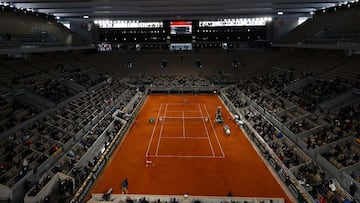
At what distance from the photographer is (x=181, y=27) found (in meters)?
43.9

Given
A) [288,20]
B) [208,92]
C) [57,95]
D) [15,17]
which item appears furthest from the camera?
[288,20]

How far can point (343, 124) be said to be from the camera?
18609mm

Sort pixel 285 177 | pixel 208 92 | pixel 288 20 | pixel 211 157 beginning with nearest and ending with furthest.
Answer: pixel 285 177 < pixel 211 157 < pixel 208 92 < pixel 288 20

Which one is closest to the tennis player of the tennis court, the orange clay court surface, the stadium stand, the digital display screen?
the orange clay court surface

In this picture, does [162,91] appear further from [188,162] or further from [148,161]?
[188,162]

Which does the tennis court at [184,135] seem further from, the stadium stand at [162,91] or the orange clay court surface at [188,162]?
the stadium stand at [162,91]

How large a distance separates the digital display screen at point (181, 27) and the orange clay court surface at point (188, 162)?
67.3ft

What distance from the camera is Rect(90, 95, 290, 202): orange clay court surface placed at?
14.5m

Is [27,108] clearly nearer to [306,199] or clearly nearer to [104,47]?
[306,199]

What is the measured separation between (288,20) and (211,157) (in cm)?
3575

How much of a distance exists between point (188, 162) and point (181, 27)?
30.7 m

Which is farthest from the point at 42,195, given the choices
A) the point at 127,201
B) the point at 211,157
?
the point at 211,157

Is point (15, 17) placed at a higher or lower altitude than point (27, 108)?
higher

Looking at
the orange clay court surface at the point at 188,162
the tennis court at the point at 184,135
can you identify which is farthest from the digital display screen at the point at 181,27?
the orange clay court surface at the point at 188,162
